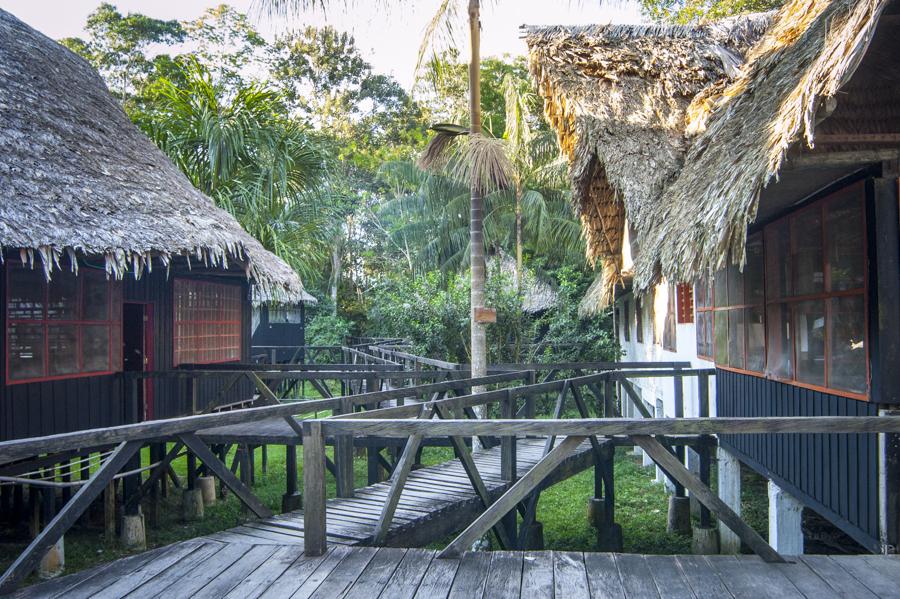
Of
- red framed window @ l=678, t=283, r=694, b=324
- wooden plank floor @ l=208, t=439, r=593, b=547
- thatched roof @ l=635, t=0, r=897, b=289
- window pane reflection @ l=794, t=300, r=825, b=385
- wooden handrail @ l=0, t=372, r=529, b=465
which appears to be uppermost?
thatched roof @ l=635, t=0, r=897, b=289

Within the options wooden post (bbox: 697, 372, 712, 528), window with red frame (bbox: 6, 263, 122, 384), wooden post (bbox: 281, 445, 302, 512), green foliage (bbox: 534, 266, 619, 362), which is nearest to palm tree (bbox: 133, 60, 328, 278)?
window with red frame (bbox: 6, 263, 122, 384)

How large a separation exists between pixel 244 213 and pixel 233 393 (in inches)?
152

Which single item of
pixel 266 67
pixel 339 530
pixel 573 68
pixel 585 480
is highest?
pixel 266 67

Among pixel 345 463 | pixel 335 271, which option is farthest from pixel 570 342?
pixel 335 271

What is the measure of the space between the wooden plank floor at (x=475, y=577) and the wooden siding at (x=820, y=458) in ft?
4.49

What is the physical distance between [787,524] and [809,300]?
7.26 feet

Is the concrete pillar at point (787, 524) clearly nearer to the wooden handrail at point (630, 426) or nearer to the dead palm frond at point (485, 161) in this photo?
the wooden handrail at point (630, 426)

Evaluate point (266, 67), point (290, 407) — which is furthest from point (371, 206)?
point (290, 407)

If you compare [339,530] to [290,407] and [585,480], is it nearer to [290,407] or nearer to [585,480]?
[290,407]

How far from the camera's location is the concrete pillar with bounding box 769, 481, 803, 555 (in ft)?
23.1

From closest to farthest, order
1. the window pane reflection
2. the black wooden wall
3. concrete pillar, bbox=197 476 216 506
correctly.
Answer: the window pane reflection < the black wooden wall < concrete pillar, bbox=197 476 216 506

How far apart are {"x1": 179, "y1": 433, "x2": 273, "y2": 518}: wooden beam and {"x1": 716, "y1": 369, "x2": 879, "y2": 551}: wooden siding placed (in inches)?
154

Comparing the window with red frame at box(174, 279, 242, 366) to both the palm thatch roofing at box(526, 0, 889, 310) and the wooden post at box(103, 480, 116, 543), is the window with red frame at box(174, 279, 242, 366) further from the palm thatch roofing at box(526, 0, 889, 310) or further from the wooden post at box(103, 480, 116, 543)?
the palm thatch roofing at box(526, 0, 889, 310)

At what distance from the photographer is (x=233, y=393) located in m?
12.1
